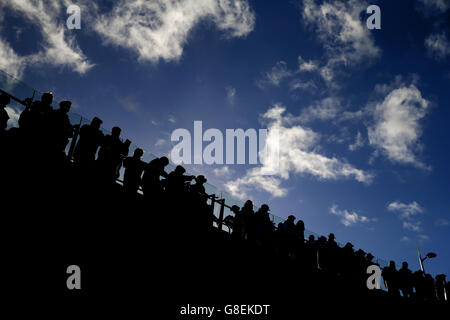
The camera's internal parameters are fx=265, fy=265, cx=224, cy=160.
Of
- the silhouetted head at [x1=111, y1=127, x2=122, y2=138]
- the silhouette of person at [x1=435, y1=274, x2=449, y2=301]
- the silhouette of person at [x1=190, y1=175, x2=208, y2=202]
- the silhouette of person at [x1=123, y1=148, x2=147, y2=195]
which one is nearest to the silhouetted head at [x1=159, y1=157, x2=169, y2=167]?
the silhouette of person at [x1=123, y1=148, x2=147, y2=195]

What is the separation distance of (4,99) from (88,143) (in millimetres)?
1843

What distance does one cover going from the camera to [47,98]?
221 inches

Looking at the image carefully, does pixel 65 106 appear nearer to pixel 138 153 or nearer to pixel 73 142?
pixel 73 142

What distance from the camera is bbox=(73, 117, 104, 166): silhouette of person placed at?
5.66 metres

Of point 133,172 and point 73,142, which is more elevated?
point 73,142

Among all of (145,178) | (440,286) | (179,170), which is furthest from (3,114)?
(440,286)

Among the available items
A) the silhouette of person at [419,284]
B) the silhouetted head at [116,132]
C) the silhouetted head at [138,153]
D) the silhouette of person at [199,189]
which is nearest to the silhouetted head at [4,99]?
the silhouetted head at [116,132]

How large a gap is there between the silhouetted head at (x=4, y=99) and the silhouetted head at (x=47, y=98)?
751 mm

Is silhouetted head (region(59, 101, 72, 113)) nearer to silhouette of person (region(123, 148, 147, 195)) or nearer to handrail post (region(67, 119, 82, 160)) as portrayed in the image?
handrail post (region(67, 119, 82, 160))

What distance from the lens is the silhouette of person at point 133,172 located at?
6.12 metres

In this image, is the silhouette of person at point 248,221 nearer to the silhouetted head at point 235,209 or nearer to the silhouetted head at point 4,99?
the silhouetted head at point 235,209

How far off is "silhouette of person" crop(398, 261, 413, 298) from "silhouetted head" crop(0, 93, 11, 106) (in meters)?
15.0

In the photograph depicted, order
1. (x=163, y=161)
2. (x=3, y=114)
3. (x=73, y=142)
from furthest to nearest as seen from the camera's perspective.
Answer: (x=163, y=161) → (x=73, y=142) → (x=3, y=114)
